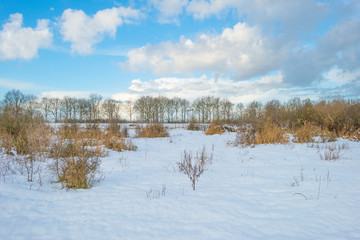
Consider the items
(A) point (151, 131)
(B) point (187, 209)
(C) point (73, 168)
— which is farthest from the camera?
(A) point (151, 131)

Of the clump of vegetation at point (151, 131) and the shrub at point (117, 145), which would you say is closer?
the shrub at point (117, 145)

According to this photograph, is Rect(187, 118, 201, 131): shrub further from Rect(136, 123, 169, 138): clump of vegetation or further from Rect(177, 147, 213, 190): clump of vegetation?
Rect(177, 147, 213, 190): clump of vegetation

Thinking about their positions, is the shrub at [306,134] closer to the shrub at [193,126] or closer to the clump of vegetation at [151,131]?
the clump of vegetation at [151,131]

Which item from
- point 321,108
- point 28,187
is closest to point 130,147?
point 28,187

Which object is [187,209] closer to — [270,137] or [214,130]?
[270,137]

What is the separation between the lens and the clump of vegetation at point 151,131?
13101mm

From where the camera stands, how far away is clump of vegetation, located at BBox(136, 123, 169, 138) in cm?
1310

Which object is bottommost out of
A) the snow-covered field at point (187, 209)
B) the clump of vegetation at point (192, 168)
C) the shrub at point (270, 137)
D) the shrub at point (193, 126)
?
the snow-covered field at point (187, 209)

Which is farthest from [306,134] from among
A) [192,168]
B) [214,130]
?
[192,168]

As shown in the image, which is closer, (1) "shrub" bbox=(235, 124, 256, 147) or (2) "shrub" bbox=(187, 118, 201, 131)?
(1) "shrub" bbox=(235, 124, 256, 147)

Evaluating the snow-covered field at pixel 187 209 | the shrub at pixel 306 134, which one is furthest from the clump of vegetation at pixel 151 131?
the snow-covered field at pixel 187 209

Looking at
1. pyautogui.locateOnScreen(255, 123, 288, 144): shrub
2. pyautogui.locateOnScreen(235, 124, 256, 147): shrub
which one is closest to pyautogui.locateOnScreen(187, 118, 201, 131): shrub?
pyautogui.locateOnScreen(235, 124, 256, 147): shrub

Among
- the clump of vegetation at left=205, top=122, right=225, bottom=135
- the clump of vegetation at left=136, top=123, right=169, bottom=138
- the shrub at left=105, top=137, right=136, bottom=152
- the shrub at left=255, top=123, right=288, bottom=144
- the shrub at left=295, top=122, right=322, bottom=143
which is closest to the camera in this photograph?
the shrub at left=105, top=137, right=136, bottom=152

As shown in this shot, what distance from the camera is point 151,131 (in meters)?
13.4
